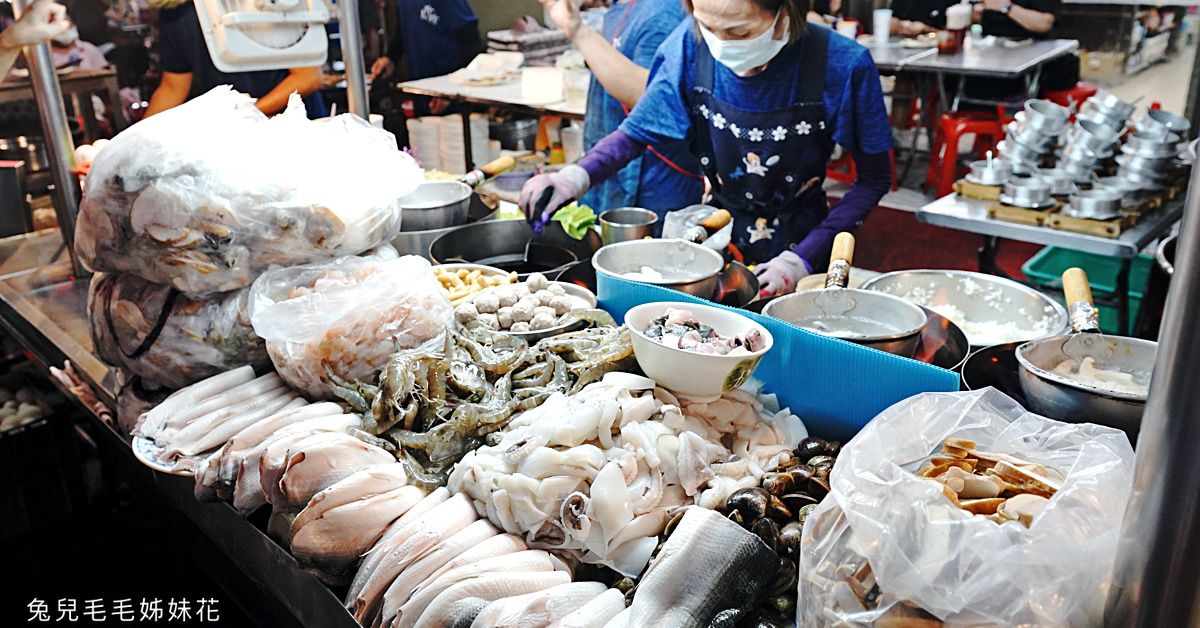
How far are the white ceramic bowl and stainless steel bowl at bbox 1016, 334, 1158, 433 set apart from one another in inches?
17.6

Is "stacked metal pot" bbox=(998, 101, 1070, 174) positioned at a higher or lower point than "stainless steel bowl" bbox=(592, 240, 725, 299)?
lower

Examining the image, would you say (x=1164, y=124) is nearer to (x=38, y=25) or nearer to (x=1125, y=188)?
(x=1125, y=188)

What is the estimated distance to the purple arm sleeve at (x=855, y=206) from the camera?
2535 millimetres

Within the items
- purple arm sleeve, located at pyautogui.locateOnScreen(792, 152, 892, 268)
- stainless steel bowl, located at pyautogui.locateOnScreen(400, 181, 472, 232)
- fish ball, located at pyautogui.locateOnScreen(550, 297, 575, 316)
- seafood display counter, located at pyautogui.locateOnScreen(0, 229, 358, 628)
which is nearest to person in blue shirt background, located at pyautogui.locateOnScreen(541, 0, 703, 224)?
purple arm sleeve, located at pyautogui.locateOnScreen(792, 152, 892, 268)

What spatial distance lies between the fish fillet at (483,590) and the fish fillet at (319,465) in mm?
315

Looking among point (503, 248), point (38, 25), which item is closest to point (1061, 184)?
point (503, 248)

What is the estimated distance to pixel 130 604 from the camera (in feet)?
8.89

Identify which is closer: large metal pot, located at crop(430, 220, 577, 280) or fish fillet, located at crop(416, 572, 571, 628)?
fish fillet, located at crop(416, 572, 571, 628)

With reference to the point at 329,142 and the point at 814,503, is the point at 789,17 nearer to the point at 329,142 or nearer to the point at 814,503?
the point at 329,142

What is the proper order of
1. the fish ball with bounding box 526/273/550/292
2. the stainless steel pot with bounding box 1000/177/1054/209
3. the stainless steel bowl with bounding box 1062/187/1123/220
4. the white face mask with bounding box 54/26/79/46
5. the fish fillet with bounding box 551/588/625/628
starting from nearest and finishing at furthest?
the fish fillet with bounding box 551/588/625/628 < the fish ball with bounding box 526/273/550/292 < the stainless steel bowl with bounding box 1062/187/1123/220 < the stainless steel pot with bounding box 1000/177/1054/209 < the white face mask with bounding box 54/26/79/46

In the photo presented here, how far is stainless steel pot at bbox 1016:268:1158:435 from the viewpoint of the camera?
1.24 metres

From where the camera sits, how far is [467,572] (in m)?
1.19

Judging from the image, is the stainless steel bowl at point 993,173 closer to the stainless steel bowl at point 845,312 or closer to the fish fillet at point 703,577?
the stainless steel bowl at point 845,312

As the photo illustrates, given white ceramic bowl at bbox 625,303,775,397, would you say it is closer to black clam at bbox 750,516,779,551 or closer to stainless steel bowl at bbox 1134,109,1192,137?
black clam at bbox 750,516,779,551
